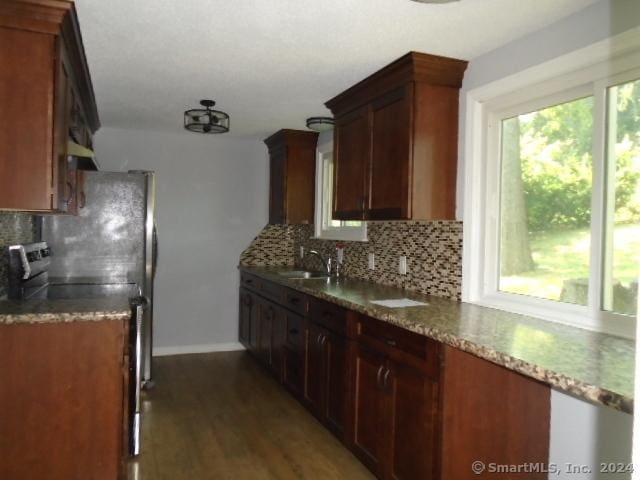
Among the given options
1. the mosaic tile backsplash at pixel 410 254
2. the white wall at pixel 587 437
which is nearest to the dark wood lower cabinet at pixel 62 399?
the mosaic tile backsplash at pixel 410 254

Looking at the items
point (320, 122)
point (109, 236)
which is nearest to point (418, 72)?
point (320, 122)

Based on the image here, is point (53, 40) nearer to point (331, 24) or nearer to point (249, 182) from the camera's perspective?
point (331, 24)

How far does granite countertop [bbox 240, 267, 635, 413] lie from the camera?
1.36 metres

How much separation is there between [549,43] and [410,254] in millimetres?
1438

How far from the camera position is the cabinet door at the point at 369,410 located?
7.72 ft

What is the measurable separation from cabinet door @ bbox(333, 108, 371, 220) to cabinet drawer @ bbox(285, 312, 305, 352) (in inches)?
30.3

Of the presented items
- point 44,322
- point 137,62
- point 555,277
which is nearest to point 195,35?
point 137,62

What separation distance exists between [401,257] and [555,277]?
1.14 metres

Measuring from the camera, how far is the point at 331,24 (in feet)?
7.18

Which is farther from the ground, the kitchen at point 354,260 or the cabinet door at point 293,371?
the kitchen at point 354,260

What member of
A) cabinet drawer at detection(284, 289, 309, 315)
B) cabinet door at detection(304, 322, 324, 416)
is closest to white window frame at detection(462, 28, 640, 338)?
cabinet door at detection(304, 322, 324, 416)

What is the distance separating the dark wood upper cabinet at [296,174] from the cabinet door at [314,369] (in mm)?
1694

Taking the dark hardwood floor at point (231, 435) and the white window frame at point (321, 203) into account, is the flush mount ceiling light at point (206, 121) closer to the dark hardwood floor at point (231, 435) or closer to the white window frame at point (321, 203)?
the white window frame at point (321, 203)

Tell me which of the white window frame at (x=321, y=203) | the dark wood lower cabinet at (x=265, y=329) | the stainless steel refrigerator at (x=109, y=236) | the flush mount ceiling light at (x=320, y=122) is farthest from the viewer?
the white window frame at (x=321, y=203)
